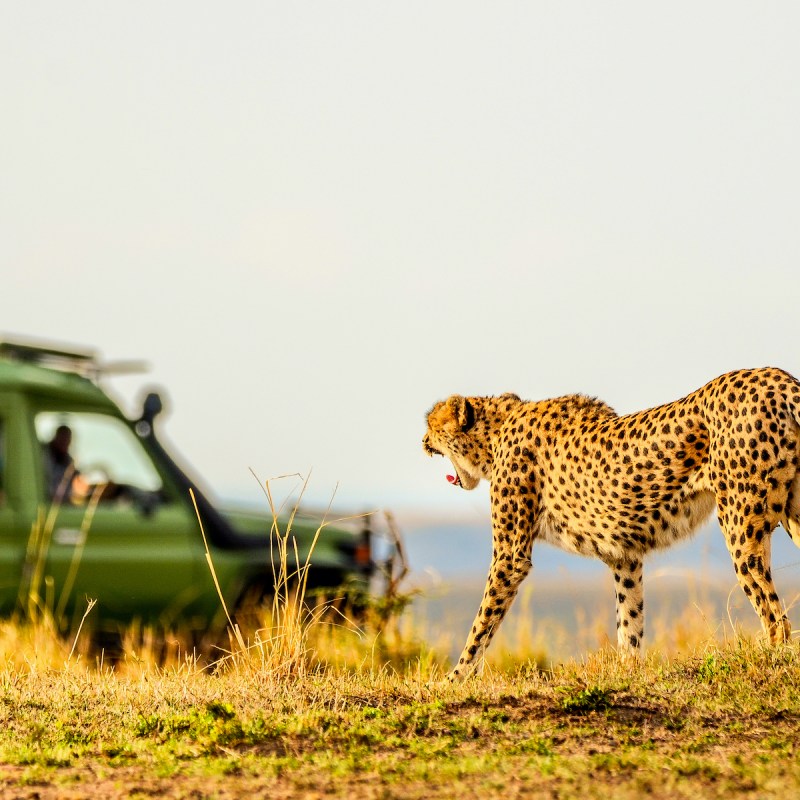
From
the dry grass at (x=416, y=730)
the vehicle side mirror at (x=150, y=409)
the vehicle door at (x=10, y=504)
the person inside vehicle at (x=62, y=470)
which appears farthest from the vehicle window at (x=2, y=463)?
the dry grass at (x=416, y=730)

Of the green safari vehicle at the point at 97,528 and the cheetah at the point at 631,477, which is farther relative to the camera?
the green safari vehicle at the point at 97,528

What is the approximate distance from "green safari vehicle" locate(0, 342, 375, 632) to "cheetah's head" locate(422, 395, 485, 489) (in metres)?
1.34

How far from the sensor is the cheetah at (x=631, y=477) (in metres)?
5.99

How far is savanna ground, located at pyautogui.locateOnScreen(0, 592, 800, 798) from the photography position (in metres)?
4.59

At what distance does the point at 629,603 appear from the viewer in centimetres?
684

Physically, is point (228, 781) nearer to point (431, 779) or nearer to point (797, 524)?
point (431, 779)

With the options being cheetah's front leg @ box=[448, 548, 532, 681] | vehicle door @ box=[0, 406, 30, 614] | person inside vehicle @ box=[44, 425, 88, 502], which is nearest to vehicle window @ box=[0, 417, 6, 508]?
vehicle door @ box=[0, 406, 30, 614]

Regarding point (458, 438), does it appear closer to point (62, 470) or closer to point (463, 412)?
point (463, 412)

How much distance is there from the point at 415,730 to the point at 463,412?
250 cm

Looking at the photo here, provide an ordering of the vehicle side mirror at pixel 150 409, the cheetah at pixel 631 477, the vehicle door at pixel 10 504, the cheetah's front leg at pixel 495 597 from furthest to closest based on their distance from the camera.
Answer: the vehicle side mirror at pixel 150 409, the vehicle door at pixel 10 504, the cheetah's front leg at pixel 495 597, the cheetah at pixel 631 477

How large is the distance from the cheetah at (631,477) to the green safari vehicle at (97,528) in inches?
76.9

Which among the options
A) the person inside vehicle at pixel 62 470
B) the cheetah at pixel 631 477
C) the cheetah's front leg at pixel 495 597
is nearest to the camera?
the cheetah at pixel 631 477

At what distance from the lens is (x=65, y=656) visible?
26.9ft

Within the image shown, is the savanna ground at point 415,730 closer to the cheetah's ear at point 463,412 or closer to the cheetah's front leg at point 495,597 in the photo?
the cheetah's front leg at point 495,597
